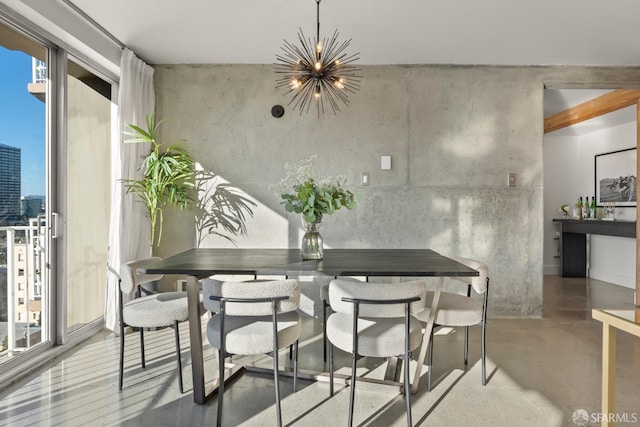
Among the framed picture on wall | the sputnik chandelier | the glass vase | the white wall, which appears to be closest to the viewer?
the glass vase

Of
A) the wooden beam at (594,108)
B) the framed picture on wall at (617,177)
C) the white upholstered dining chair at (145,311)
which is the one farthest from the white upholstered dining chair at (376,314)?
the framed picture on wall at (617,177)

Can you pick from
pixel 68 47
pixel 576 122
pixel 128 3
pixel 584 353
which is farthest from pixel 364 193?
pixel 576 122

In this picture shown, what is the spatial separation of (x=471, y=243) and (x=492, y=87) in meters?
1.75

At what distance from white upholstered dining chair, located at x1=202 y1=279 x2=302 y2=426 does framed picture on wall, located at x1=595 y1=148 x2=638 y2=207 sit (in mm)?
6387

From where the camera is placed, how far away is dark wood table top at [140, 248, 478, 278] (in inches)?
85.6

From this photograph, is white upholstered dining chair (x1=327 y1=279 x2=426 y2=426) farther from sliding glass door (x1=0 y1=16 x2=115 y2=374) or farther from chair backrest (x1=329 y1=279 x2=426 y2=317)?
sliding glass door (x1=0 y1=16 x2=115 y2=374)

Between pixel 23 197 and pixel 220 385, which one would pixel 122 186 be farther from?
pixel 220 385

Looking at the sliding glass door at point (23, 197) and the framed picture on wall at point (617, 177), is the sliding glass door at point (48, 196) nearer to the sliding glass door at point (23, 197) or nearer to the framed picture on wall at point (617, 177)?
the sliding glass door at point (23, 197)

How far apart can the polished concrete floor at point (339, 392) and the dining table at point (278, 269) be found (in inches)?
9.4

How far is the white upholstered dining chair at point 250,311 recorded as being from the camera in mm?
1947

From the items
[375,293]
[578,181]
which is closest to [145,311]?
[375,293]

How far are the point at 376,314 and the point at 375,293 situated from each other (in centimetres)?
13

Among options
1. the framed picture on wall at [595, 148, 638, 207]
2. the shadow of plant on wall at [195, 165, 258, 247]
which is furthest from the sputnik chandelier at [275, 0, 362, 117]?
the framed picture on wall at [595, 148, 638, 207]

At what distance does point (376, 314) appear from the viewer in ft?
6.50
